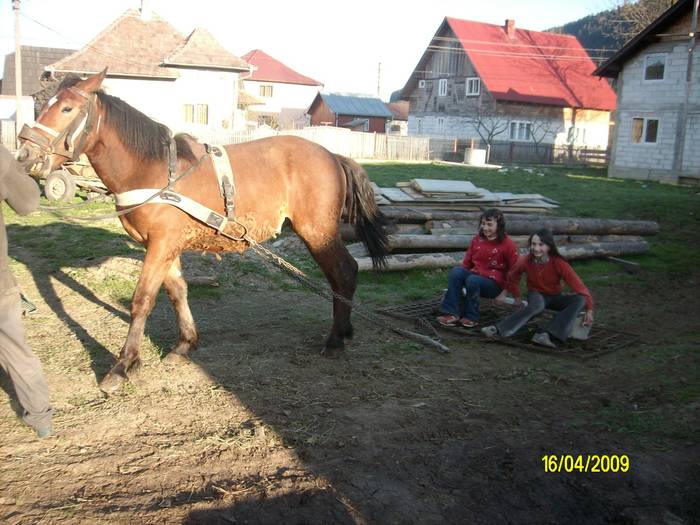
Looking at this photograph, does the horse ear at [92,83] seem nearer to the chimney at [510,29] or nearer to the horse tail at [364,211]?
the horse tail at [364,211]

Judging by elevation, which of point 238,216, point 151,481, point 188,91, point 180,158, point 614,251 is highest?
point 188,91

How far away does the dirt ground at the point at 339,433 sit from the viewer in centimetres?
324

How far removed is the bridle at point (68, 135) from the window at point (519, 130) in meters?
35.4

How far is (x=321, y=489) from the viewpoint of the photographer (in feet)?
11.0

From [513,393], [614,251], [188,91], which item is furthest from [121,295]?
[188,91]

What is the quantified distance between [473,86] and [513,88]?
9.15 ft

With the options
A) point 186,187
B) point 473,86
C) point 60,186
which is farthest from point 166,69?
point 186,187

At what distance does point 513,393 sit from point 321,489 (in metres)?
2.11

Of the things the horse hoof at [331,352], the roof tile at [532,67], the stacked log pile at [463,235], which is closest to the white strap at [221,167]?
the horse hoof at [331,352]

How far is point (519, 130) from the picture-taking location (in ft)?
123

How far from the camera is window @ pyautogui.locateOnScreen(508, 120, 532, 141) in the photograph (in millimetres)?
37312

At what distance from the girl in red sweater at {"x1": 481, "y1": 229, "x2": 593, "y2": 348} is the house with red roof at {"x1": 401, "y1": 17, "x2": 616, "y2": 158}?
30185mm

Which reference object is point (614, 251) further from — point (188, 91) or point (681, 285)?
point (188, 91)

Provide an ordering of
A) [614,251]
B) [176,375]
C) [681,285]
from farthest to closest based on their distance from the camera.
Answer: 1. [614,251]
2. [681,285]
3. [176,375]
